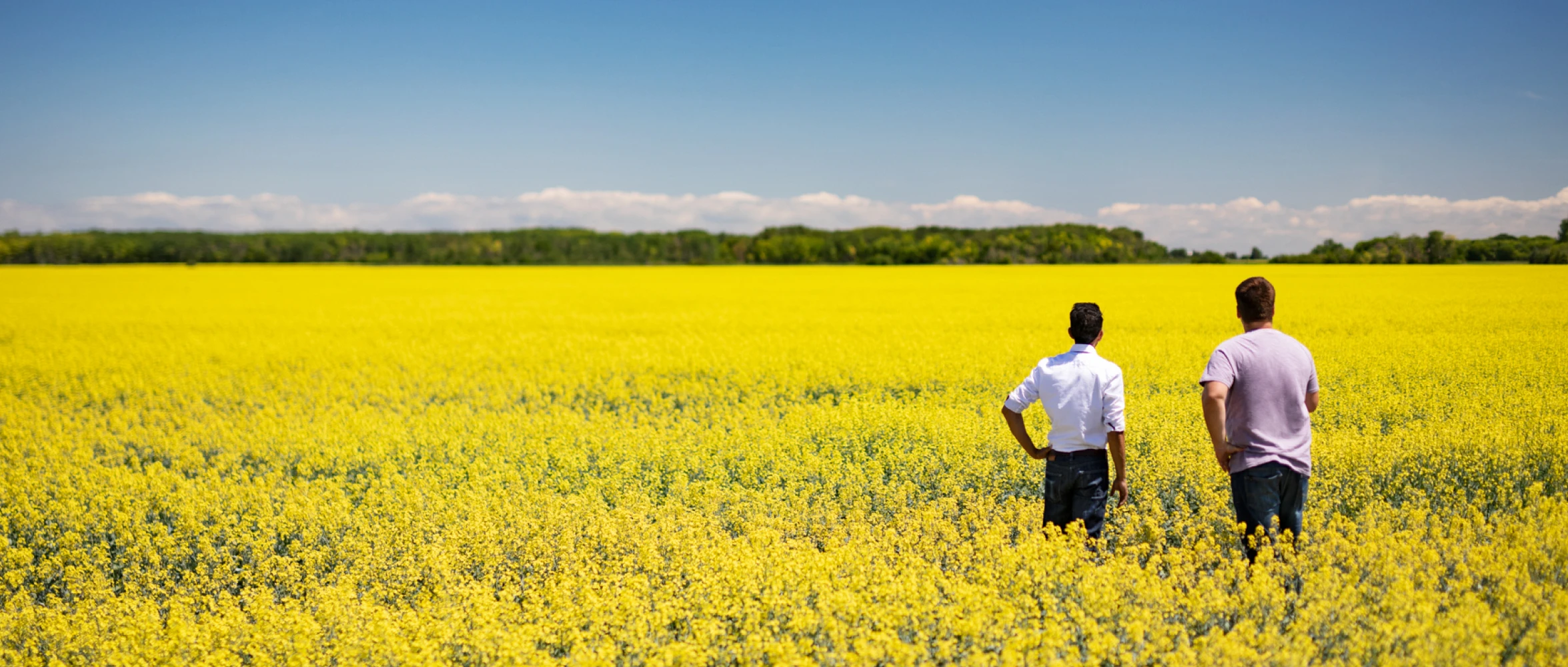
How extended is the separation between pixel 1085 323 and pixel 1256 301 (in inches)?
34.7

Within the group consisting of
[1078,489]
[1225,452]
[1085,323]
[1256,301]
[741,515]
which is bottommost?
[741,515]

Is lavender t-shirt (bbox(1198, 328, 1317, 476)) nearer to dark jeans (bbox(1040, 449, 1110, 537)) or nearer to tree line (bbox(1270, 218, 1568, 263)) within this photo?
dark jeans (bbox(1040, 449, 1110, 537))

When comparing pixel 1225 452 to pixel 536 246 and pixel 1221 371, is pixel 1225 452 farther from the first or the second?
pixel 536 246

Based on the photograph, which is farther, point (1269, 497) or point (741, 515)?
point (741, 515)

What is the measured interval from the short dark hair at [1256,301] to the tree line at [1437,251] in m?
46.1

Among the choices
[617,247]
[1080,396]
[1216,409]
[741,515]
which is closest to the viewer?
[1216,409]

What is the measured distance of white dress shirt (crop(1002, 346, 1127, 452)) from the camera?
440 cm

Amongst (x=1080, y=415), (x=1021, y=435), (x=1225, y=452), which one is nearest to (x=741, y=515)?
(x=1021, y=435)

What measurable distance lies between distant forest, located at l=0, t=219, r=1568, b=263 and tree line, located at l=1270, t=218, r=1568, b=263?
9924 mm

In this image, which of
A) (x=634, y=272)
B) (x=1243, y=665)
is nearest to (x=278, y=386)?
(x=1243, y=665)

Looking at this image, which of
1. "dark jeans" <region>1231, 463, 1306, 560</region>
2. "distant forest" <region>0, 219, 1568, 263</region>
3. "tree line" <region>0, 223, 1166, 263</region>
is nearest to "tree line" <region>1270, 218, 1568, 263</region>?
"distant forest" <region>0, 219, 1568, 263</region>

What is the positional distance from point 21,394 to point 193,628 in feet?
47.5

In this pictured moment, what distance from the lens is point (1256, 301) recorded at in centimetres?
421

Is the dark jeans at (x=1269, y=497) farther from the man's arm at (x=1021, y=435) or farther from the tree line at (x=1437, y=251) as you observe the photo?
the tree line at (x=1437, y=251)
